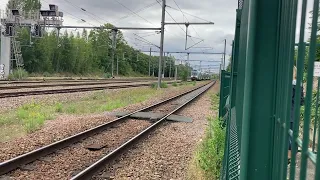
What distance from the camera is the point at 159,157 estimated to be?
8055 mm

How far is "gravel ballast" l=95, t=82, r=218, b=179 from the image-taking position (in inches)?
263

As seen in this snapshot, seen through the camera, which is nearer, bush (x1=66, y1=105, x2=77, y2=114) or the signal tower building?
bush (x1=66, y1=105, x2=77, y2=114)

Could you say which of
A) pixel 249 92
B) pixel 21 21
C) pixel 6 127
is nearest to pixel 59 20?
pixel 21 21

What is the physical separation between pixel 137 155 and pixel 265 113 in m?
6.56

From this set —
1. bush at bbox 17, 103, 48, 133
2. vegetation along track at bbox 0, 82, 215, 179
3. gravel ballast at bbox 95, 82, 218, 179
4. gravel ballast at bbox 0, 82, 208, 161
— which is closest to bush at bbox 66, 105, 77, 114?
bush at bbox 17, 103, 48, 133

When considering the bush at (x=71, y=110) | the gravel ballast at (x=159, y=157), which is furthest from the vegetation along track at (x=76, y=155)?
the bush at (x=71, y=110)

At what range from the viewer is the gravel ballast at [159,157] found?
6691 millimetres

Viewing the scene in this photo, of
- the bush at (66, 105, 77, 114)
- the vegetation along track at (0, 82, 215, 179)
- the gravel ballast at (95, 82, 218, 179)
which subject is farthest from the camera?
the bush at (66, 105, 77, 114)

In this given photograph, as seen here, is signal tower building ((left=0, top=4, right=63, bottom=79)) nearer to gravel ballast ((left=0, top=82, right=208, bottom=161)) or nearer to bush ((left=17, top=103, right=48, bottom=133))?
bush ((left=17, top=103, right=48, bottom=133))

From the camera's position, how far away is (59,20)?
113 ft

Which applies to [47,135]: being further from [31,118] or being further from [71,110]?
[71,110]

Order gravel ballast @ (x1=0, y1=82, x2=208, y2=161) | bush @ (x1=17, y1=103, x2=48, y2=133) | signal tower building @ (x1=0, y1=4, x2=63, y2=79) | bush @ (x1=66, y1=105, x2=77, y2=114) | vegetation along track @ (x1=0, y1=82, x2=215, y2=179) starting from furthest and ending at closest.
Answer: signal tower building @ (x1=0, y1=4, x2=63, y2=79) → bush @ (x1=66, y1=105, x2=77, y2=114) → bush @ (x1=17, y1=103, x2=48, y2=133) → gravel ballast @ (x1=0, y1=82, x2=208, y2=161) → vegetation along track @ (x1=0, y1=82, x2=215, y2=179)

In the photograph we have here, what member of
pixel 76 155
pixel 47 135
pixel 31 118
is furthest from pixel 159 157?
pixel 31 118

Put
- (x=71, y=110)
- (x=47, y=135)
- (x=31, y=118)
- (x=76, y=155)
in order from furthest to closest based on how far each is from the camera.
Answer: (x=71, y=110), (x=31, y=118), (x=47, y=135), (x=76, y=155)
